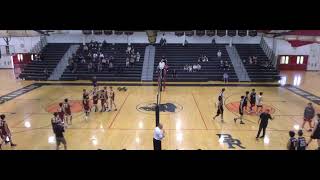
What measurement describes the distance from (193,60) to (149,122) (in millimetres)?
14397

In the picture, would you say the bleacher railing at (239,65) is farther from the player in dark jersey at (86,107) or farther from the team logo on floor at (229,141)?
the player in dark jersey at (86,107)

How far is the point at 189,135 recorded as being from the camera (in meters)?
11.5

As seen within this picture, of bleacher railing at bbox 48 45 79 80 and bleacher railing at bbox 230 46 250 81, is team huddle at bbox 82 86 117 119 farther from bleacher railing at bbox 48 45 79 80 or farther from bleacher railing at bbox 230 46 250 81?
bleacher railing at bbox 230 46 250 81

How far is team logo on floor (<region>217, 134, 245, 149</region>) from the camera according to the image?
414 inches

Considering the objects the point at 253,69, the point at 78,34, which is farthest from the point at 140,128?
the point at 78,34

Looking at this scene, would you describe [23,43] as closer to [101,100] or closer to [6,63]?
[6,63]

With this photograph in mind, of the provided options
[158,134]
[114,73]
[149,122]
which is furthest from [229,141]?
[114,73]

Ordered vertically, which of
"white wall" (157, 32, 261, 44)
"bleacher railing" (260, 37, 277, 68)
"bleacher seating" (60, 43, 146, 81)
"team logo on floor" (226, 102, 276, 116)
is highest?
"white wall" (157, 32, 261, 44)

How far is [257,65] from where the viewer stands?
84.6 ft

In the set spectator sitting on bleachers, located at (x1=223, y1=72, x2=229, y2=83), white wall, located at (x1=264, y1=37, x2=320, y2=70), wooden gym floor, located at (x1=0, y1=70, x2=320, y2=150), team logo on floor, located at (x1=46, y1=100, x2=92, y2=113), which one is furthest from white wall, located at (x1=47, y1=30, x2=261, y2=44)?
team logo on floor, located at (x1=46, y1=100, x2=92, y2=113)

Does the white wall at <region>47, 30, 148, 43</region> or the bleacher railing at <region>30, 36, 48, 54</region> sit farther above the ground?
the white wall at <region>47, 30, 148, 43</region>

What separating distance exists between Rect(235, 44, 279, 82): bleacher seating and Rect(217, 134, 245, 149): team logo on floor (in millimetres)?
13686
